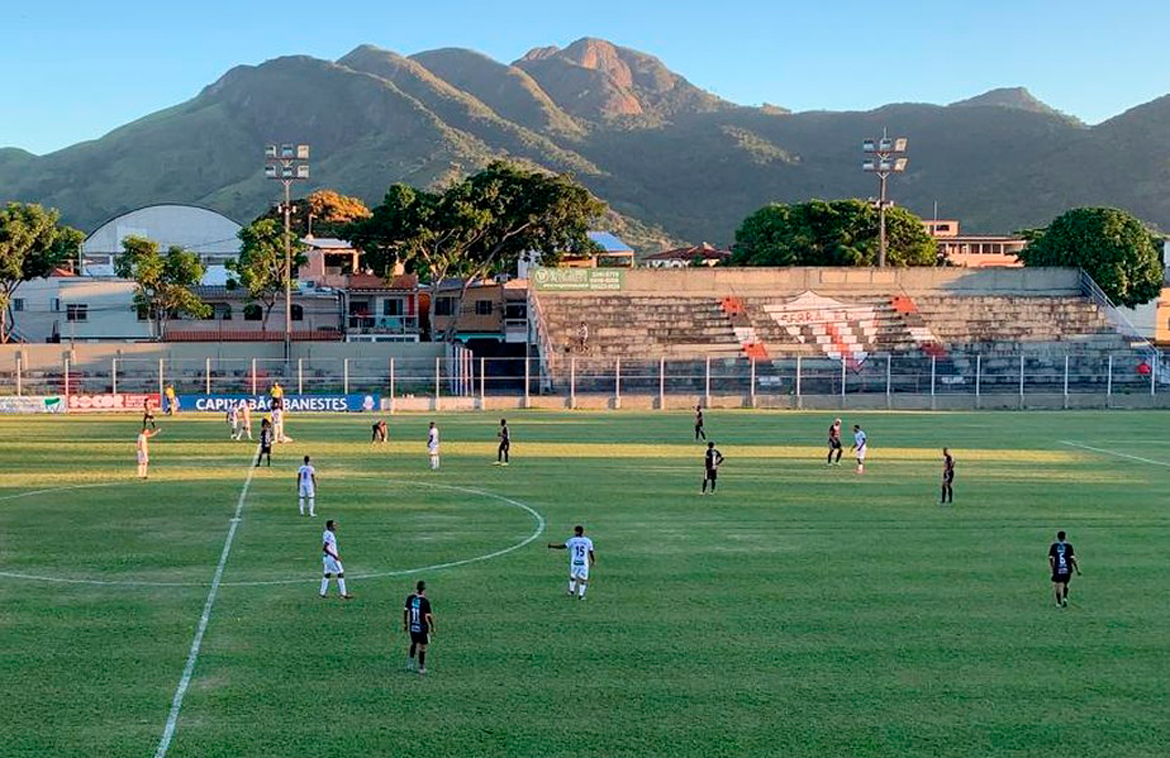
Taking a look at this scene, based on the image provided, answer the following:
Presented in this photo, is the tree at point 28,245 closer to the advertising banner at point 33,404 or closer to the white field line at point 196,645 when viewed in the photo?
the advertising banner at point 33,404

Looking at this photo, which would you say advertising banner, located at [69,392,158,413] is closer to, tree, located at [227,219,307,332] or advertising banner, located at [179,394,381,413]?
advertising banner, located at [179,394,381,413]

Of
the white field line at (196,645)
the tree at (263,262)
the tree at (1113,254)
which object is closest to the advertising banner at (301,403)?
the tree at (263,262)

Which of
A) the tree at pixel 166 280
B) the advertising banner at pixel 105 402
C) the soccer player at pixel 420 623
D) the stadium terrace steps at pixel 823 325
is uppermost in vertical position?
the tree at pixel 166 280

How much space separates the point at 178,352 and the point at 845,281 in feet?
149

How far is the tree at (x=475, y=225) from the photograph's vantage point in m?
77.8

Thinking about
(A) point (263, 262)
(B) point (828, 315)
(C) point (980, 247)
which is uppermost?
(C) point (980, 247)

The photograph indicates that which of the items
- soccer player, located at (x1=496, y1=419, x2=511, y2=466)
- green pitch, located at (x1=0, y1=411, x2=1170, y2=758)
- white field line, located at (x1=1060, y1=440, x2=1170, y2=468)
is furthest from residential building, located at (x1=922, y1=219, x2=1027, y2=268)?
soccer player, located at (x1=496, y1=419, x2=511, y2=466)

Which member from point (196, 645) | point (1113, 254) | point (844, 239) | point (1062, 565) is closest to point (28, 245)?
point (844, 239)

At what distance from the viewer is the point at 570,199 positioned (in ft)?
269

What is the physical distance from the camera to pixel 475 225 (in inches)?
3088

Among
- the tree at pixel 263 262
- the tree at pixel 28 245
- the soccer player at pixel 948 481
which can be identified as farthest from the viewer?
the tree at pixel 263 262

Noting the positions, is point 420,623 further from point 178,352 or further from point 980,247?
point 980,247

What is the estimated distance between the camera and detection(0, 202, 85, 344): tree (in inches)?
2879

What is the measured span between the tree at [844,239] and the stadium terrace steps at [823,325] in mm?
15599
